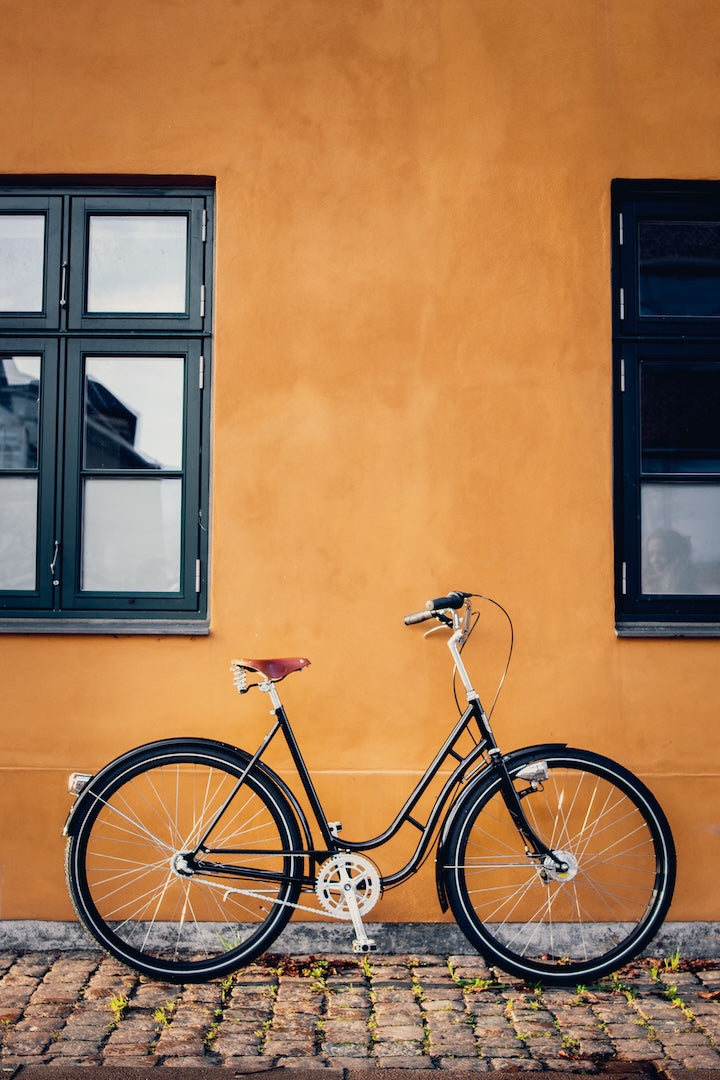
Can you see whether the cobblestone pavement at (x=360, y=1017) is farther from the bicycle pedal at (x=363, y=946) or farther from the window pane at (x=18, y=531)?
Result: the window pane at (x=18, y=531)

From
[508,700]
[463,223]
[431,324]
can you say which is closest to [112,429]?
[431,324]

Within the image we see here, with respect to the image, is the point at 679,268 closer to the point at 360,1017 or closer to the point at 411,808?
the point at 411,808

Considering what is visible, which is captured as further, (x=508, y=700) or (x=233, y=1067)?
(x=508, y=700)

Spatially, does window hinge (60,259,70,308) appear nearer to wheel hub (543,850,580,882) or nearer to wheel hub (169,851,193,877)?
wheel hub (169,851,193,877)

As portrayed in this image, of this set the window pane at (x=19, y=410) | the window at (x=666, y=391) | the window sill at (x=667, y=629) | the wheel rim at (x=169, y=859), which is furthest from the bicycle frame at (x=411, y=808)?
the window pane at (x=19, y=410)

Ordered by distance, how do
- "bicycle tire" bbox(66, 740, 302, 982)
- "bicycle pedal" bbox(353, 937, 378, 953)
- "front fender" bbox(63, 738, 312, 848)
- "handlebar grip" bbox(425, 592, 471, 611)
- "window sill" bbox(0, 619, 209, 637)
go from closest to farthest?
"bicycle pedal" bbox(353, 937, 378, 953)
"front fender" bbox(63, 738, 312, 848)
"handlebar grip" bbox(425, 592, 471, 611)
"bicycle tire" bbox(66, 740, 302, 982)
"window sill" bbox(0, 619, 209, 637)

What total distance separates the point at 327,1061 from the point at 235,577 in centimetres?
196

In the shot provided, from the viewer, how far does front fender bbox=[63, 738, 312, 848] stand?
148 inches

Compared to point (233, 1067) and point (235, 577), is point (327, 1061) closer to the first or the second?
point (233, 1067)

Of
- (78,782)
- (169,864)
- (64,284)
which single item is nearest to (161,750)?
(78,782)

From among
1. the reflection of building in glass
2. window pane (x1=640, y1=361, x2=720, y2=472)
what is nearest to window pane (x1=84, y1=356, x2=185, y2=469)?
the reflection of building in glass

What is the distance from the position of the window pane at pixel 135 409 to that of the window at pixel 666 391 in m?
2.02

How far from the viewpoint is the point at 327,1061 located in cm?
323

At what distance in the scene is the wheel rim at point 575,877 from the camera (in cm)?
424
